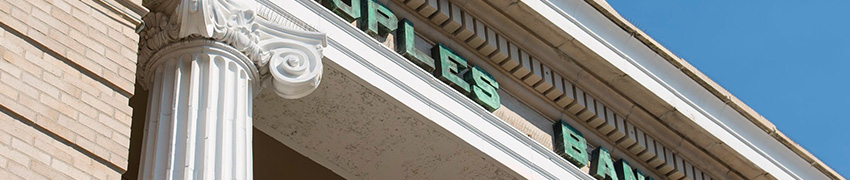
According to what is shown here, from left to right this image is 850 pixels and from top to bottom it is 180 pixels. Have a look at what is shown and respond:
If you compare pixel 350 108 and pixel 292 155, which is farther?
pixel 292 155

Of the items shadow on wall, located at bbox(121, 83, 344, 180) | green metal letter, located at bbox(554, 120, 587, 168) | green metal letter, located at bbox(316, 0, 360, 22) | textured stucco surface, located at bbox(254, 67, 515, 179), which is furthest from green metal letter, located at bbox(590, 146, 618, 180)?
shadow on wall, located at bbox(121, 83, 344, 180)

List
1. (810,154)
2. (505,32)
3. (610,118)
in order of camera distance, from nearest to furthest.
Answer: (505,32) < (610,118) < (810,154)

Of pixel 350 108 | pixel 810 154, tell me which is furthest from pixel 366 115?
pixel 810 154

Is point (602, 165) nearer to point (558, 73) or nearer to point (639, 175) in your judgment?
point (639, 175)

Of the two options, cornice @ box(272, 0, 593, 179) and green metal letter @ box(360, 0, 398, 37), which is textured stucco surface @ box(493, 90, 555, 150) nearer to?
cornice @ box(272, 0, 593, 179)

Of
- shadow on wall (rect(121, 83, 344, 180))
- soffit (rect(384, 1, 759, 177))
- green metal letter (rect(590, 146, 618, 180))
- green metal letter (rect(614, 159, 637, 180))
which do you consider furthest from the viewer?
shadow on wall (rect(121, 83, 344, 180))

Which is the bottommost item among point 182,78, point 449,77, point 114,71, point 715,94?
point 114,71

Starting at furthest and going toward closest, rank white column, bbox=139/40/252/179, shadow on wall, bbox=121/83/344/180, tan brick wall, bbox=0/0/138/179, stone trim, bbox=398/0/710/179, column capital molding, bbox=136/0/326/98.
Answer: shadow on wall, bbox=121/83/344/180, stone trim, bbox=398/0/710/179, column capital molding, bbox=136/0/326/98, white column, bbox=139/40/252/179, tan brick wall, bbox=0/0/138/179

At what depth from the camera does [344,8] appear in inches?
534

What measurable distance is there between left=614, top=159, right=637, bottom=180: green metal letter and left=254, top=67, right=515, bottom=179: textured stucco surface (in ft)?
7.29

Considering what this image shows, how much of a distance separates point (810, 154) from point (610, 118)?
125 inches

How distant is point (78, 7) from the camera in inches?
403

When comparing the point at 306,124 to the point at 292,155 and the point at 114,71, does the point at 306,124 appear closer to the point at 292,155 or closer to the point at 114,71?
the point at 114,71

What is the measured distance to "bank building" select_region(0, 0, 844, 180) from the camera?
970cm
